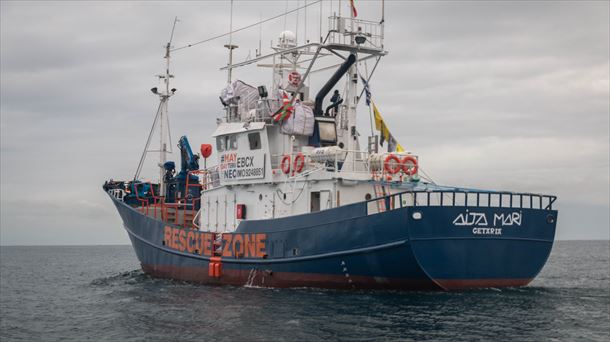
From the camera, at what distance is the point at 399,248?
19562mm

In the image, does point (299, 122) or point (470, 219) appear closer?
point (470, 219)

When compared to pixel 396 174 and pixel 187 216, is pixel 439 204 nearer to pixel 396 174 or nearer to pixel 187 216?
pixel 396 174

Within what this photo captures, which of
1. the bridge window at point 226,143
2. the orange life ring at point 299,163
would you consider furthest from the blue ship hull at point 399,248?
the bridge window at point 226,143

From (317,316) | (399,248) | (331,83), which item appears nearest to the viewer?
(317,316)

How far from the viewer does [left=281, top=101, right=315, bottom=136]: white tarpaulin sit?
24500 mm

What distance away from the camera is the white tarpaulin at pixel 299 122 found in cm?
2450

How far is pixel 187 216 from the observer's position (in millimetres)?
30922

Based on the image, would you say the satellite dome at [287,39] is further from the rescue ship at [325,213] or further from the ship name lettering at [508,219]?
the ship name lettering at [508,219]

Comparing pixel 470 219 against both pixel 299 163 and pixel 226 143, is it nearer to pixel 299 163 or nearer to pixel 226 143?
pixel 299 163

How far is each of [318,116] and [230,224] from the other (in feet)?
16.5

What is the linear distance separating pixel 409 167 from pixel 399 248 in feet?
13.8

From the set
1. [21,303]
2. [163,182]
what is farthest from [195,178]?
[21,303]

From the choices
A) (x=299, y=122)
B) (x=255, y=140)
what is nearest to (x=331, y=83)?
(x=299, y=122)

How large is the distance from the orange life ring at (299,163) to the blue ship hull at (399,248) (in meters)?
1.77
